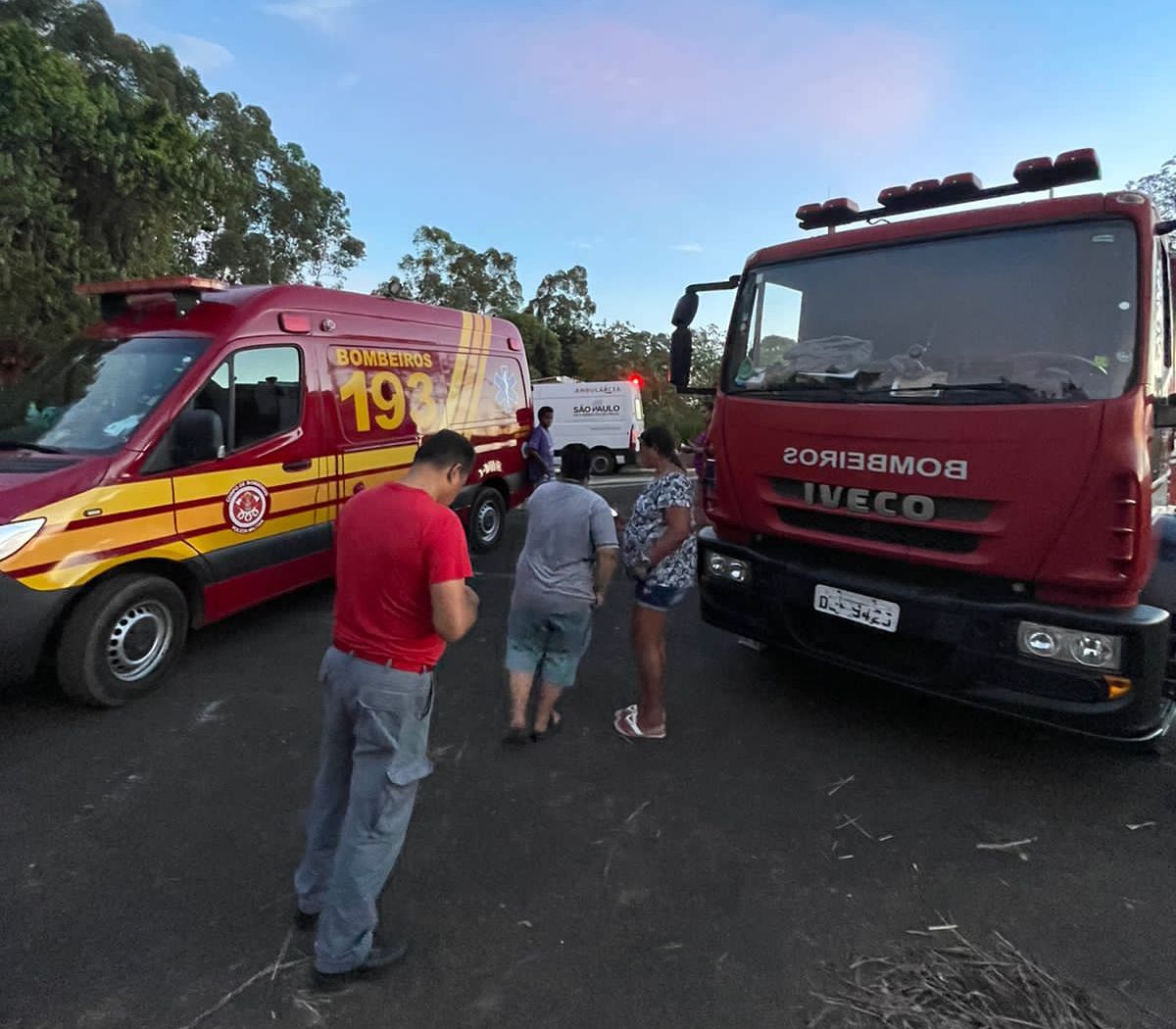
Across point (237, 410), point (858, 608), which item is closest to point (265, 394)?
point (237, 410)

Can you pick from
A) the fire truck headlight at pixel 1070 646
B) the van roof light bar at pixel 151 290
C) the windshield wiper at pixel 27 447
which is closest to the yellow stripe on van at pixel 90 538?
the windshield wiper at pixel 27 447

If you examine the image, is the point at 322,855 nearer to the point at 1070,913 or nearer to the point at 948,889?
the point at 948,889

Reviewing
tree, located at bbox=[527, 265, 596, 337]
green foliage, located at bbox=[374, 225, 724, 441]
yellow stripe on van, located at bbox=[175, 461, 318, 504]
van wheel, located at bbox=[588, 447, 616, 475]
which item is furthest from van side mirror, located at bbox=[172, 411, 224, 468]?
tree, located at bbox=[527, 265, 596, 337]

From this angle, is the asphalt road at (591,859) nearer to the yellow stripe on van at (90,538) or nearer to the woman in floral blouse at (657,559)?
the woman in floral blouse at (657,559)

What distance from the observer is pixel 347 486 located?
5.59 metres

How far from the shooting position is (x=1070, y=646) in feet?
9.53

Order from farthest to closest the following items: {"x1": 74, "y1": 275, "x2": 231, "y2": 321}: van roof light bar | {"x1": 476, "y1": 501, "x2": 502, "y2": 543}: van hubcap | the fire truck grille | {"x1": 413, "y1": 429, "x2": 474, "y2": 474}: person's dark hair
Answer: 1. {"x1": 476, "y1": 501, "x2": 502, "y2": 543}: van hubcap
2. {"x1": 74, "y1": 275, "x2": 231, "y2": 321}: van roof light bar
3. the fire truck grille
4. {"x1": 413, "y1": 429, "x2": 474, "y2": 474}: person's dark hair

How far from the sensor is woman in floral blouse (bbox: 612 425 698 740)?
353cm

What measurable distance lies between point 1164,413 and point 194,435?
188 inches

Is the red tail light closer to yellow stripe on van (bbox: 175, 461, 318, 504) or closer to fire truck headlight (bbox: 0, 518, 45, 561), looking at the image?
yellow stripe on van (bbox: 175, 461, 318, 504)

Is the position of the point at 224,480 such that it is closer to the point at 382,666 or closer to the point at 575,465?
the point at 575,465

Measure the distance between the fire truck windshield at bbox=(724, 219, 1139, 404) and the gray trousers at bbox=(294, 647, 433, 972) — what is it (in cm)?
252

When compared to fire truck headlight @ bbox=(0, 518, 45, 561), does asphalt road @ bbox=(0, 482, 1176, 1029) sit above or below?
below

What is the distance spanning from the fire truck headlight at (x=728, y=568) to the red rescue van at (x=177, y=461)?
2929 mm
